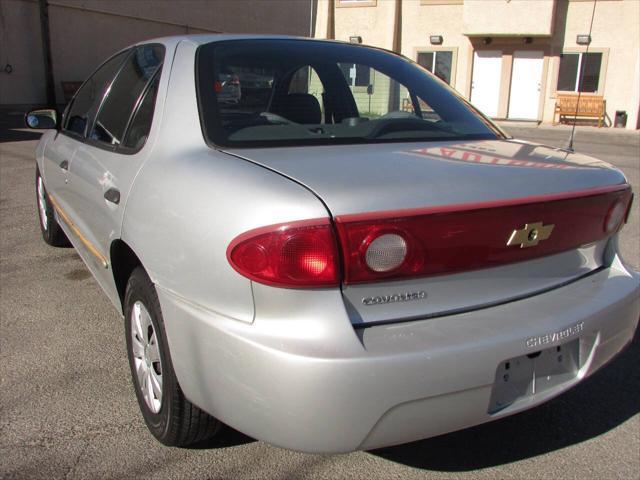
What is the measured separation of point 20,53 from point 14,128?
5.30m

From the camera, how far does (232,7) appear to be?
2581 cm

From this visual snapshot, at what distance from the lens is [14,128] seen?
1386 cm

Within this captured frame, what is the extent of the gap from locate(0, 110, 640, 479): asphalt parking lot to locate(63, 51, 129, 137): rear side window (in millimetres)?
1172

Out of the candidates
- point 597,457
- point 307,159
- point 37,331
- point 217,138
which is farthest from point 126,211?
point 597,457

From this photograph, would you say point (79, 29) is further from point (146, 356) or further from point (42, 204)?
point (146, 356)

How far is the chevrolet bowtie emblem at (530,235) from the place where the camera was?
2023mm

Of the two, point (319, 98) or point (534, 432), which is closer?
point (534, 432)

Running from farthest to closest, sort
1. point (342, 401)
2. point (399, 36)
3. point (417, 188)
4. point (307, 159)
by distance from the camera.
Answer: point (399, 36) → point (307, 159) → point (417, 188) → point (342, 401)

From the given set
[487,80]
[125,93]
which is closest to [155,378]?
[125,93]

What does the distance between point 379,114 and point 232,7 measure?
25.0 m

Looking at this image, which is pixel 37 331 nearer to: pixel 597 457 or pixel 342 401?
pixel 342 401

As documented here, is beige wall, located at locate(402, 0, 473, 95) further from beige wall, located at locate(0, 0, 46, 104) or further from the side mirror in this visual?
the side mirror

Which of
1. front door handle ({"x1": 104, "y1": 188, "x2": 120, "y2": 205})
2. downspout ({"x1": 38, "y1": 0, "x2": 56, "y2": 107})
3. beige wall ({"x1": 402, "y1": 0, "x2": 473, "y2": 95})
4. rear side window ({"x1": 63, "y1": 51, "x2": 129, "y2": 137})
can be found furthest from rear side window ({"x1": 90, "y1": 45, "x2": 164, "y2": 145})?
beige wall ({"x1": 402, "y1": 0, "x2": 473, "y2": 95})

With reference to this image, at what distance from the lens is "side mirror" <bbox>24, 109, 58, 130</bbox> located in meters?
3.91
